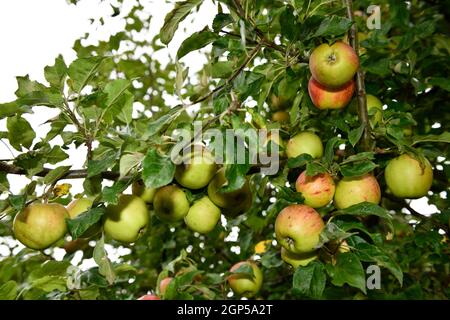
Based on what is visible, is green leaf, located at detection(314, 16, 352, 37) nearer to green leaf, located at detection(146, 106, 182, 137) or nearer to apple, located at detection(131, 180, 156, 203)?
green leaf, located at detection(146, 106, 182, 137)

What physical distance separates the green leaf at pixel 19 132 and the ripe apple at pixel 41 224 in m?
0.23

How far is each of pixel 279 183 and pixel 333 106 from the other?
0.38 metres

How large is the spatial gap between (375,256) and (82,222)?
95 centimetres

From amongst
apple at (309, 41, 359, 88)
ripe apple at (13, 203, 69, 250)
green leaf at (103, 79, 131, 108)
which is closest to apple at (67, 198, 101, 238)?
ripe apple at (13, 203, 69, 250)

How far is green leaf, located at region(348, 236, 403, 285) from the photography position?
1583mm

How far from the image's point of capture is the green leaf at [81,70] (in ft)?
5.50

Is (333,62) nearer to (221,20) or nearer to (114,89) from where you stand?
(221,20)

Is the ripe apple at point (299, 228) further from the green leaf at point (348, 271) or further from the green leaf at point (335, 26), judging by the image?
the green leaf at point (335, 26)

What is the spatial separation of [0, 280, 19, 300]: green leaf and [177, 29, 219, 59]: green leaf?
3.50 feet

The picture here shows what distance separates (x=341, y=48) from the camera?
1.80m

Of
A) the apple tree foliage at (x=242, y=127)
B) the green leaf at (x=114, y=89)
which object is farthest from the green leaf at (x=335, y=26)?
the green leaf at (x=114, y=89)

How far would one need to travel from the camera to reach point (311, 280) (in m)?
1.65
